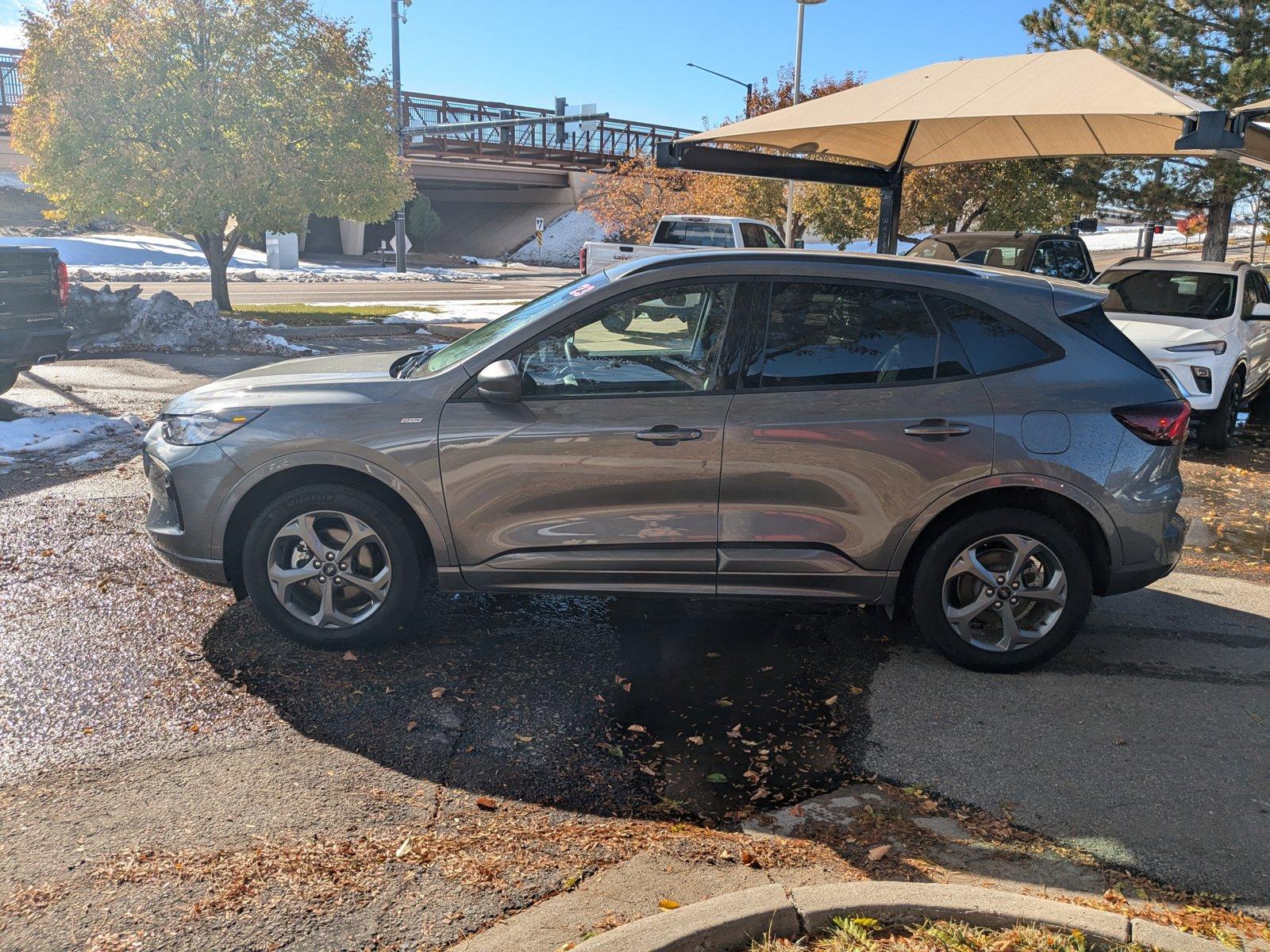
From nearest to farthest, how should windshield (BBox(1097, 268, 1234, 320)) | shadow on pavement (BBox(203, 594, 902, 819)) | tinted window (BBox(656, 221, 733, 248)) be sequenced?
shadow on pavement (BBox(203, 594, 902, 819)) → windshield (BBox(1097, 268, 1234, 320)) → tinted window (BBox(656, 221, 733, 248))

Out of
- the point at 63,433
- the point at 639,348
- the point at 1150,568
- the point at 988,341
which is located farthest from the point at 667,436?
the point at 63,433

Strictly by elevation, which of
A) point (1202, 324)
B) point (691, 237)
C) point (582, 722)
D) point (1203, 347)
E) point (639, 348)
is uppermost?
point (691, 237)

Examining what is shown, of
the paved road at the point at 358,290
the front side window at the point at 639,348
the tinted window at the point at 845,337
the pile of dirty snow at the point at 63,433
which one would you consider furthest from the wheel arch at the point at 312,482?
the paved road at the point at 358,290

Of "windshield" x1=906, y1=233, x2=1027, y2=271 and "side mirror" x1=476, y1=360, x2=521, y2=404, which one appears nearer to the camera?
"side mirror" x1=476, y1=360, x2=521, y2=404

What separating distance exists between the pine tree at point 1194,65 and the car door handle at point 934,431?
1854 centimetres

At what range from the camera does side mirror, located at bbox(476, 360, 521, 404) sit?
14.5ft

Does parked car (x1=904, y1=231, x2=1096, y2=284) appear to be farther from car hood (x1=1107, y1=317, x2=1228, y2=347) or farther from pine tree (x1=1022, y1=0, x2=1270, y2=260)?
pine tree (x1=1022, y1=0, x2=1270, y2=260)

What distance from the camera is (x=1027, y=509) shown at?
468 cm

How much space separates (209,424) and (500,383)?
Result: 4.54ft

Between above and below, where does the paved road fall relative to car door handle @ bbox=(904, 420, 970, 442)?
above

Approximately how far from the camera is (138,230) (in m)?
46.7

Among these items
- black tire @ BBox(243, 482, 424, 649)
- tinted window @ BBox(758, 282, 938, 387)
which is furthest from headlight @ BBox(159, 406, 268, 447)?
tinted window @ BBox(758, 282, 938, 387)

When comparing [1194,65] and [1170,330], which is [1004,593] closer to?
[1170,330]

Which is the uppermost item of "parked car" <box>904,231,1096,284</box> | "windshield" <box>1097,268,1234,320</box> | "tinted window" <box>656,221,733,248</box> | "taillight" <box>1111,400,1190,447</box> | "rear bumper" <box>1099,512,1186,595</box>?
"tinted window" <box>656,221,733,248</box>
